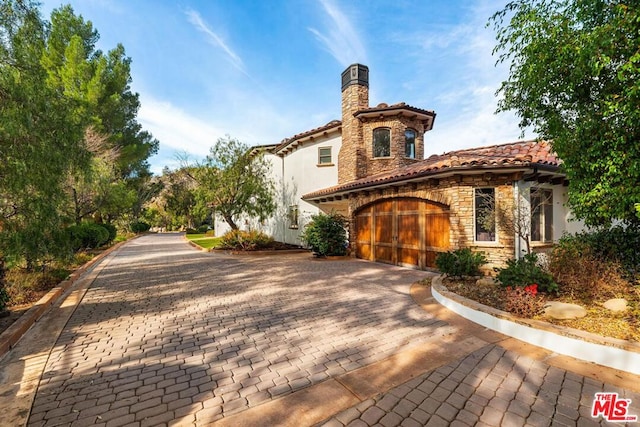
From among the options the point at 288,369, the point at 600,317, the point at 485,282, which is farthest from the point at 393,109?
the point at 288,369

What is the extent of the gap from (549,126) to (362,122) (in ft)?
32.9

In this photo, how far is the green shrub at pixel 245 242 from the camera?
1623 cm

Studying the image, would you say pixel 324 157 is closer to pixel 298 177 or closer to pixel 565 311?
pixel 298 177

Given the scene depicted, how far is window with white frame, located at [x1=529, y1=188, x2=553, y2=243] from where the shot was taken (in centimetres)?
952

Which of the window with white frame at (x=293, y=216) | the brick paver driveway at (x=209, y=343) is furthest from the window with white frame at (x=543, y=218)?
the window with white frame at (x=293, y=216)

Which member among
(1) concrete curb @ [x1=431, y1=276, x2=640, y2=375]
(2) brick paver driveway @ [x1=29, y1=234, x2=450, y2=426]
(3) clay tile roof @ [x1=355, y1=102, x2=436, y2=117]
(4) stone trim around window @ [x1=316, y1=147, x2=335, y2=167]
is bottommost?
(2) brick paver driveway @ [x1=29, y1=234, x2=450, y2=426]

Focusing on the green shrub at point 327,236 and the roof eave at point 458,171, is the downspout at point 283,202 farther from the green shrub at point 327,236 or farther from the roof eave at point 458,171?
A: the roof eave at point 458,171

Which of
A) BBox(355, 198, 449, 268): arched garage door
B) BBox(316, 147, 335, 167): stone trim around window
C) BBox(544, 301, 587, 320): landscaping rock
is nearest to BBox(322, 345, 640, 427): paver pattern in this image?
BBox(544, 301, 587, 320): landscaping rock

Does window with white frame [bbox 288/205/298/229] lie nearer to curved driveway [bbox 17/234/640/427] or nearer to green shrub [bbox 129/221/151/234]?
curved driveway [bbox 17/234/640/427]

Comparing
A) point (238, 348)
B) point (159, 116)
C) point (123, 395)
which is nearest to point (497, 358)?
point (238, 348)

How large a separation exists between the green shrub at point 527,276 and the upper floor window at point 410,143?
9839 mm

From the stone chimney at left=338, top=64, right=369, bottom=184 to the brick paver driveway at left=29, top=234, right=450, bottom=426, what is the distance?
7.64 metres

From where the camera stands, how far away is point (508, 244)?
337 inches

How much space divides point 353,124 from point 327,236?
6069mm
